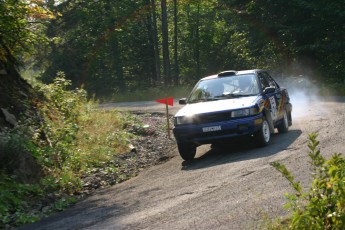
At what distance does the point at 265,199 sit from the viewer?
788 centimetres

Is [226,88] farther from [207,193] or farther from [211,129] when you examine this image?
[207,193]

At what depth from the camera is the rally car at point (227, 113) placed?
12.8m

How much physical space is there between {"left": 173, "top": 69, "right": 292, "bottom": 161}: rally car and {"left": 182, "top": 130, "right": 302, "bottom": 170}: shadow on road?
0.93 feet

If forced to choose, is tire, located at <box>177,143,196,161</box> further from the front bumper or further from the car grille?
the car grille

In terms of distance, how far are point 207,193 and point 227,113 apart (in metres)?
4.11

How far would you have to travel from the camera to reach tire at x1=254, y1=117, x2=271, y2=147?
1292 centimetres

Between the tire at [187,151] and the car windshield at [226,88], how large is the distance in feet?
4.40

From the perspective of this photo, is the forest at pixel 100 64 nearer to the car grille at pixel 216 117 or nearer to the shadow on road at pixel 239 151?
the shadow on road at pixel 239 151

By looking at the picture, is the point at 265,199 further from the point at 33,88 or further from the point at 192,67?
the point at 192,67

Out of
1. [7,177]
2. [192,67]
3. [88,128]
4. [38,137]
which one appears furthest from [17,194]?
[192,67]

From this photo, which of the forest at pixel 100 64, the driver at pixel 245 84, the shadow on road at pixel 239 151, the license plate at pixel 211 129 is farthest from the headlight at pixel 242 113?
the forest at pixel 100 64

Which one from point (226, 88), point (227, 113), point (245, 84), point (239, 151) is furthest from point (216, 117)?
point (245, 84)

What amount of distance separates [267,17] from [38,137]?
24635mm

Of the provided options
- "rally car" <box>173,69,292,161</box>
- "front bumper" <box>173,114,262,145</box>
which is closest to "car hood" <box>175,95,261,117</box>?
"rally car" <box>173,69,292,161</box>
